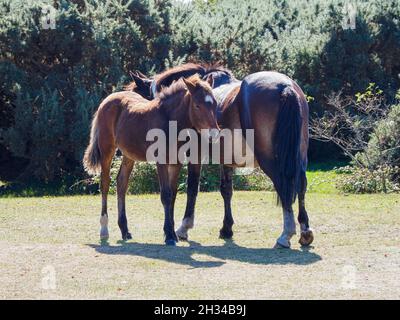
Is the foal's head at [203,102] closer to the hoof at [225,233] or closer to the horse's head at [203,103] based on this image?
the horse's head at [203,103]

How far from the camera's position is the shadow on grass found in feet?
31.5

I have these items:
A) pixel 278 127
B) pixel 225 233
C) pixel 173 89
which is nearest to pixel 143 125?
pixel 173 89

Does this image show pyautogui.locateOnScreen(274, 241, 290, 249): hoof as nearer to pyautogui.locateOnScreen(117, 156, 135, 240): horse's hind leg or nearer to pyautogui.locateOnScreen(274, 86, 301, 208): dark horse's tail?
pyautogui.locateOnScreen(274, 86, 301, 208): dark horse's tail

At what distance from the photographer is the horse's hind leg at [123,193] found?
11617 millimetres

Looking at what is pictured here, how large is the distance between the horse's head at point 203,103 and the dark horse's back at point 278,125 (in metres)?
0.58

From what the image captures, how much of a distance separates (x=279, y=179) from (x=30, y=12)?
948cm

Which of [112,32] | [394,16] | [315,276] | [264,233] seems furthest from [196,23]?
[315,276]

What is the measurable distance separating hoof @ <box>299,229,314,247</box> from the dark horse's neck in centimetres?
196

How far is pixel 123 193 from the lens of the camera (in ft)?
39.1

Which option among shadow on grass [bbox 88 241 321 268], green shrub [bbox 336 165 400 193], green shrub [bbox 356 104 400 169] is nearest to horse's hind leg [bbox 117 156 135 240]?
shadow on grass [bbox 88 241 321 268]

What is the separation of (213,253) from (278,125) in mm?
1733

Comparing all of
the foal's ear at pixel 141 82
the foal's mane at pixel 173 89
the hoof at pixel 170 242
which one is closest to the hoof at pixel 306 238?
the hoof at pixel 170 242

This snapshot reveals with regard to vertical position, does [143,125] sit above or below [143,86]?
below

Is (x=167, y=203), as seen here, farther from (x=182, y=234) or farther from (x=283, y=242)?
(x=283, y=242)
